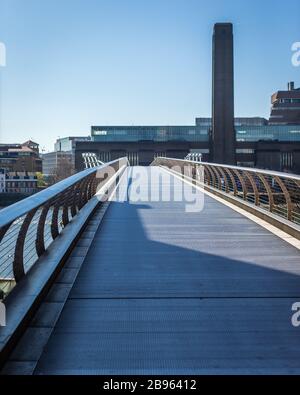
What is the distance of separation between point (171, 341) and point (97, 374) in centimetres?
66

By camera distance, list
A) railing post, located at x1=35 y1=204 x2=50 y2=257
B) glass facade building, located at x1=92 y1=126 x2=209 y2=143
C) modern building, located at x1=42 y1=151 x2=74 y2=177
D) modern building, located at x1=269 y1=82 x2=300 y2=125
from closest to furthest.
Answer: railing post, located at x1=35 y1=204 x2=50 y2=257
glass facade building, located at x1=92 y1=126 x2=209 y2=143
modern building, located at x1=269 y1=82 x2=300 y2=125
modern building, located at x1=42 y1=151 x2=74 y2=177

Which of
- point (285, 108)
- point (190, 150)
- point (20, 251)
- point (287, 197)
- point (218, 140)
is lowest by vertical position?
point (20, 251)

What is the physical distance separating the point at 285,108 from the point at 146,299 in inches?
5056

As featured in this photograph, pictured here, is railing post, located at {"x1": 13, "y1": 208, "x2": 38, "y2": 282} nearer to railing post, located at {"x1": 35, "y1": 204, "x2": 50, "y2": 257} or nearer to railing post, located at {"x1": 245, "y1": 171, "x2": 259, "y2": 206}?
railing post, located at {"x1": 35, "y1": 204, "x2": 50, "y2": 257}

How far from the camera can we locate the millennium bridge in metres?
3.09

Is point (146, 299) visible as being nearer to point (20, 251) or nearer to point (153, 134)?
point (20, 251)

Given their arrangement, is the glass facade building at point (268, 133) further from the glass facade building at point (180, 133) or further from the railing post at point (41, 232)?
the railing post at point (41, 232)

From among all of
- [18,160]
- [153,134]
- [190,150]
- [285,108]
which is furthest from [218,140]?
[18,160]

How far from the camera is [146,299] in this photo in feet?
13.9

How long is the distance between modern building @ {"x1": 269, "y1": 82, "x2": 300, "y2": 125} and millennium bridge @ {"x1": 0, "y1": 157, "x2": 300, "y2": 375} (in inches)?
4882

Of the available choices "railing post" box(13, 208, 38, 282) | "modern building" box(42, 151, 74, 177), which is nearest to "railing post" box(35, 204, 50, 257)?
"railing post" box(13, 208, 38, 282)

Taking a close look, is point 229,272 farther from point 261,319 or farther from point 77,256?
point 77,256

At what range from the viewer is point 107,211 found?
1040 centimetres

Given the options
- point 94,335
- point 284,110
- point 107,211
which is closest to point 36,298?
point 94,335
